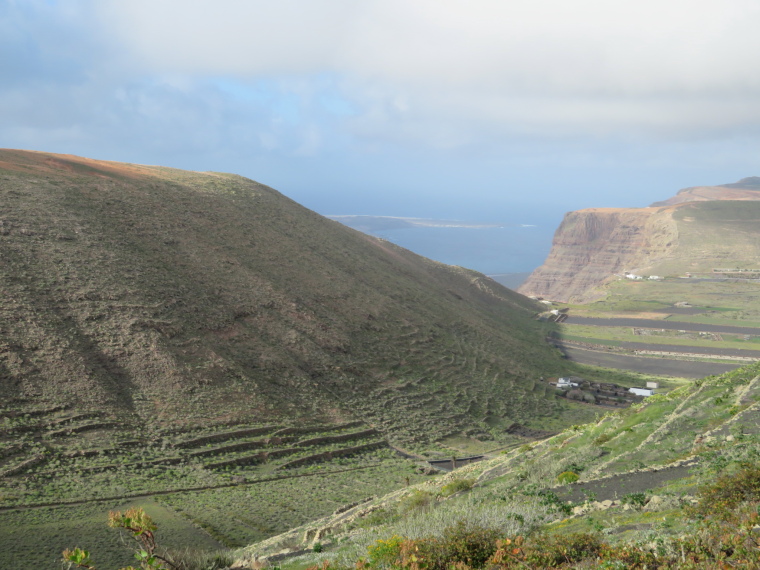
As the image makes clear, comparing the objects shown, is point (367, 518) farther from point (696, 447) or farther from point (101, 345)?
point (101, 345)

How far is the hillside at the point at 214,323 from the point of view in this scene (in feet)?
91.2

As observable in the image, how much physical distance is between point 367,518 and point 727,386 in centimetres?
1478

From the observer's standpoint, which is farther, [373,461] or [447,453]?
[447,453]

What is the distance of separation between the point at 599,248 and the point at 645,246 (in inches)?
587

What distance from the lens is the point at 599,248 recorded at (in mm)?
156125

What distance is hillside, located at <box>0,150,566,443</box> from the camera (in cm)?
2781

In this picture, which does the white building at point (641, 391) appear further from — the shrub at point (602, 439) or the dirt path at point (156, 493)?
the shrub at point (602, 439)

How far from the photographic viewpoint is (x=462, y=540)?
8898 mm

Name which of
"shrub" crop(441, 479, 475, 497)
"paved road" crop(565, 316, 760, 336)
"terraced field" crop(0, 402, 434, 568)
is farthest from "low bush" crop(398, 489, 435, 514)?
"paved road" crop(565, 316, 760, 336)

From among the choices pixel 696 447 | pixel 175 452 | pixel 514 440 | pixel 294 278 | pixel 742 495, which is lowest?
pixel 514 440

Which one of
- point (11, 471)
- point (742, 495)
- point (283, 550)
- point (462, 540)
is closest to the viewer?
point (462, 540)

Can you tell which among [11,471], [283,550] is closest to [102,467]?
[11,471]

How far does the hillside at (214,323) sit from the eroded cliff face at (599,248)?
96.6 metres

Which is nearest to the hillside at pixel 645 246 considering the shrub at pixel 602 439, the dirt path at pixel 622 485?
the shrub at pixel 602 439
